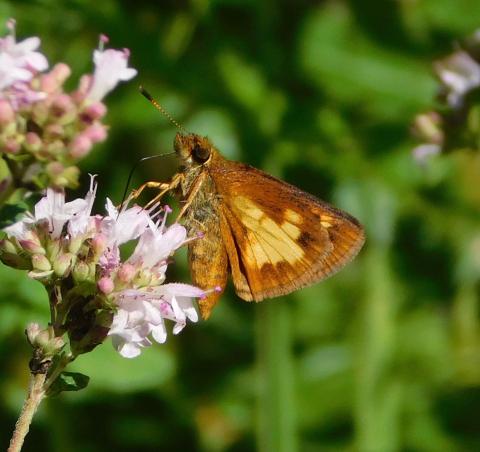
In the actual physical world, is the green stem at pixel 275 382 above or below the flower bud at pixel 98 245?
above

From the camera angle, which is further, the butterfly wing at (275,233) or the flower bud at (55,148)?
the butterfly wing at (275,233)

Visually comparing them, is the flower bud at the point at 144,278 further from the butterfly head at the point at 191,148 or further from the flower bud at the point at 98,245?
the butterfly head at the point at 191,148

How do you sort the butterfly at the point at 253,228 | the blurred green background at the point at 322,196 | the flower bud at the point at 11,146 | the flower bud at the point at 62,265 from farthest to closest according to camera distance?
the blurred green background at the point at 322,196 → the butterfly at the point at 253,228 → the flower bud at the point at 62,265 → the flower bud at the point at 11,146

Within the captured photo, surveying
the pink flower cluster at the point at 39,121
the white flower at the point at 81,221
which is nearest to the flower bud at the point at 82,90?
the pink flower cluster at the point at 39,121

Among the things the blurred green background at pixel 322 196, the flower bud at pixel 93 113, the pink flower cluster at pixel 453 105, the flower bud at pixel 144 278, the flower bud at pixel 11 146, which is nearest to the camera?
the flower bud at pixel 11 146

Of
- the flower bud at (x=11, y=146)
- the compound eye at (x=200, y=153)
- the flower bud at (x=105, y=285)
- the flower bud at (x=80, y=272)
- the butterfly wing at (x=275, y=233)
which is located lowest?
the flower bud at (x=105, y=285)

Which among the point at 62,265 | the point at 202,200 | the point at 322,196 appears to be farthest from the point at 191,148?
the point at 322,196
